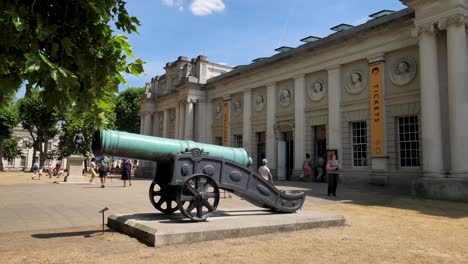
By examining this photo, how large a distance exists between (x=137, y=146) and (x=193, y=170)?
1.11m

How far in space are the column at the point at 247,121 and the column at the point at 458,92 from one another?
1376 centimetres

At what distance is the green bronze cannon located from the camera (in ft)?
22.1

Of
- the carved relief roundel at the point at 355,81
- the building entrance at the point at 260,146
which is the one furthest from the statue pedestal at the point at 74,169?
the carved relief roundel at the point at 355,81

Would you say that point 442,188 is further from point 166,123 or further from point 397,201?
point 166,123

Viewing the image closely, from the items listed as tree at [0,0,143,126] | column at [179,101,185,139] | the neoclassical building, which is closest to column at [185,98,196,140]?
the neoclassical building

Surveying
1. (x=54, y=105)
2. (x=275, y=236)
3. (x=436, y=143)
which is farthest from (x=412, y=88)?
(x=54, y=105)

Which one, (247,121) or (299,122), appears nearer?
(299,122)

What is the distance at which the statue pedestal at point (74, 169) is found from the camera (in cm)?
2297

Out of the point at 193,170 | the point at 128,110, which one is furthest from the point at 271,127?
the point at 128,110

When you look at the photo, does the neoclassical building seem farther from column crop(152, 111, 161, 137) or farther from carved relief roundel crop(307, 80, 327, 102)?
column crop(152, 111, 161, 137)

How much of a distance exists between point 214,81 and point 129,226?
78.6ft

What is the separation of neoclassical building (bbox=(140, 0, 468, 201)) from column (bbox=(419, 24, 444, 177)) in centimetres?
4

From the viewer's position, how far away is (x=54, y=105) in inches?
174

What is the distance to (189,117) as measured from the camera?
3114 cm
